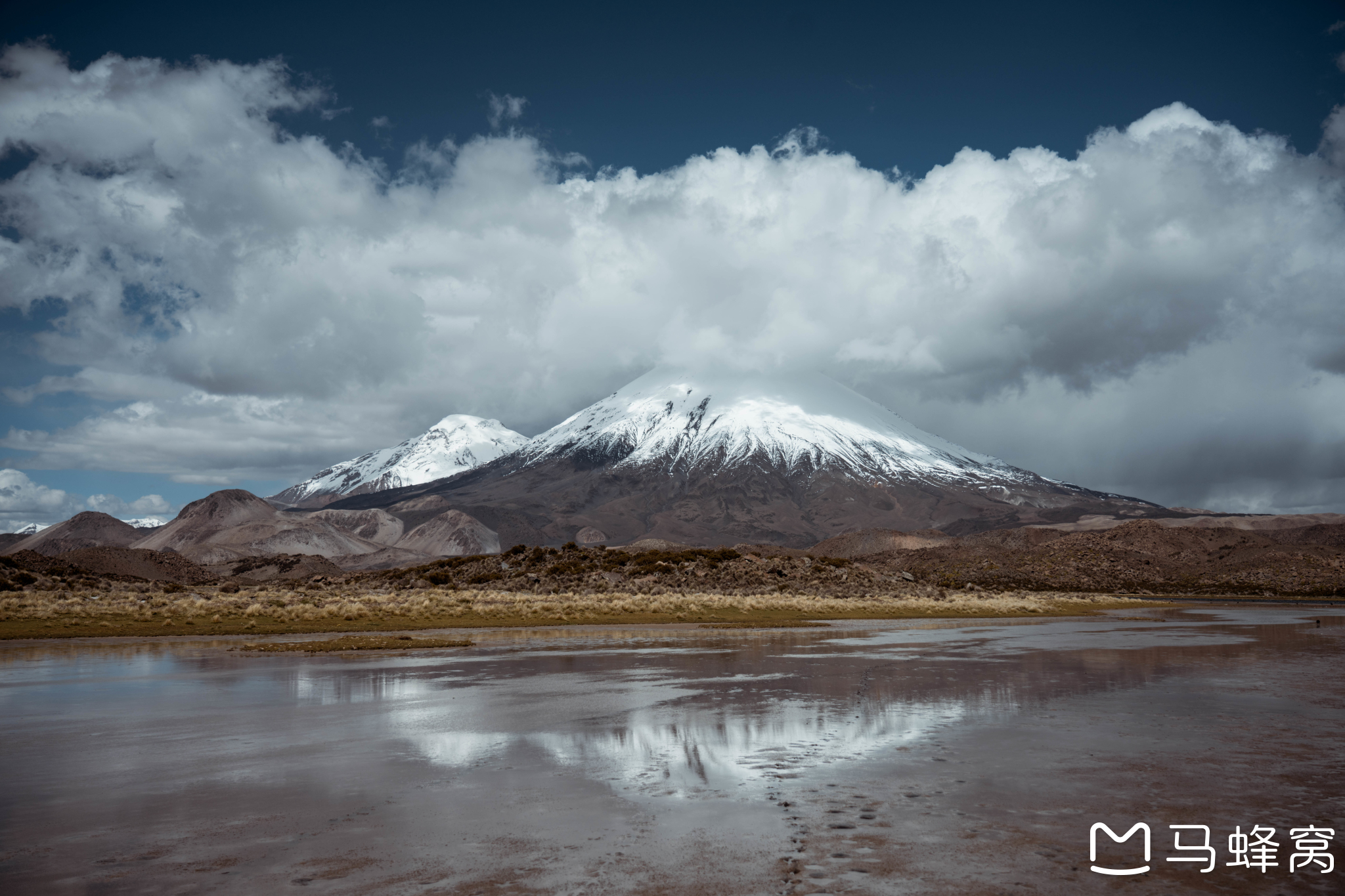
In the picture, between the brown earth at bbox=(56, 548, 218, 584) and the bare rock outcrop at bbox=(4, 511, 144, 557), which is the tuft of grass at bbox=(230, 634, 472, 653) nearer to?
the brown earth at bbox=(56, 548, 218, 584)

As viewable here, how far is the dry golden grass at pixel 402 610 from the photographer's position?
35.8 metres

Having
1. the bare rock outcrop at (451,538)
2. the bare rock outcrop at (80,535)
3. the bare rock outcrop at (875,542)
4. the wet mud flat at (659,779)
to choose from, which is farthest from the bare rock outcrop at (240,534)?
the wet mud flat at (659,779)

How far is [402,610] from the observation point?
45219 mm

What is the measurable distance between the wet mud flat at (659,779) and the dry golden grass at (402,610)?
1649 centimetres

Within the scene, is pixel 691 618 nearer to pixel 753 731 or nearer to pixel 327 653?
pixel 327 653

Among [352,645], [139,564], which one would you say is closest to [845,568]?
[352,645]

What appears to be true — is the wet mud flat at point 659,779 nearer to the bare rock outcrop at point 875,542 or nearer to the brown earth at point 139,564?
the brown earth at point 139,564

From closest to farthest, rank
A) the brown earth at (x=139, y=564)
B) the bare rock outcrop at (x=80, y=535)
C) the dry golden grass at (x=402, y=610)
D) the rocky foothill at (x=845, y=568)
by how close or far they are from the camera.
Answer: the dry golden grass at (x=402, y=610) → the rocky foothill at (x=845, y=568) → the brown earth at (x=139, y=564) → the bare rock outcrop at (x=80, y=535)

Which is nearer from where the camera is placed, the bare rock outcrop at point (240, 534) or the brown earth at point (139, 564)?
the brown earth at point (139, 564)

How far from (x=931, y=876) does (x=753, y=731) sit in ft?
20.3

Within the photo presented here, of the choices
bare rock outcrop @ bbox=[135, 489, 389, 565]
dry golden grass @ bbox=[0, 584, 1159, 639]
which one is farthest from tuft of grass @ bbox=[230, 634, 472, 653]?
bare rock outcrop @ bbox=[135, 489, 389, 565]

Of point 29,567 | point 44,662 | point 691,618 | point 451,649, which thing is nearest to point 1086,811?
point 451,649

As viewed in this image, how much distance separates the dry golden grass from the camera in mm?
35781

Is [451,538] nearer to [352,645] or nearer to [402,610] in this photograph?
[402,610]
